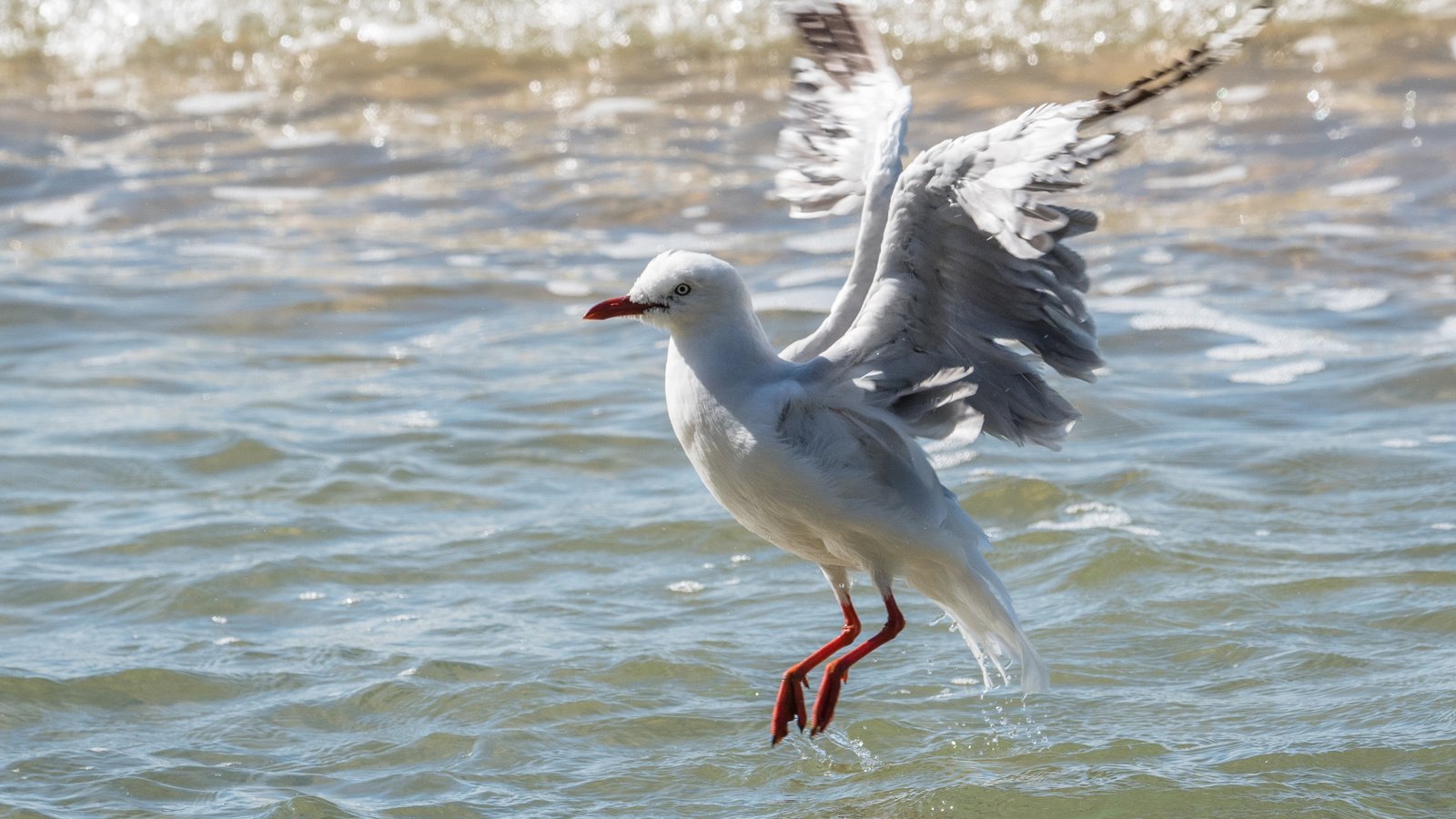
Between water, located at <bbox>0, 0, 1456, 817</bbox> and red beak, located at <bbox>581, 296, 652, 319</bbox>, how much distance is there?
1.37m

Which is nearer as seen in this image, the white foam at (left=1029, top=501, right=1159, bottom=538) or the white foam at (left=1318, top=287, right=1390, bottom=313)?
the white foam at (left=1029, top=501, right=1159, bottom=538)

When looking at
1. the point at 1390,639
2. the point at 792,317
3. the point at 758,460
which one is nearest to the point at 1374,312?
the point at 792,317

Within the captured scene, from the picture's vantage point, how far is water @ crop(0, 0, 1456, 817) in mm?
5320

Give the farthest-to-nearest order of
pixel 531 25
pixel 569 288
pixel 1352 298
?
pixel 531 25, pixel 569 288, pixel 1352 298

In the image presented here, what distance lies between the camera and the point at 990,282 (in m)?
4.76

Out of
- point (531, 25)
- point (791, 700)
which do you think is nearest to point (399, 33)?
point (531, 25)

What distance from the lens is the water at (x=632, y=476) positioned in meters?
5.32

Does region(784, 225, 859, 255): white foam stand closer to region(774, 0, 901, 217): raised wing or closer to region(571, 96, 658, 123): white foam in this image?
region(571, 96, 658, 123): white foam

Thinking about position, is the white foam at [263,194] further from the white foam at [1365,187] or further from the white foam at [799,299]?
the white foam at [1365,187]

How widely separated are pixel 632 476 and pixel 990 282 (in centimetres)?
328

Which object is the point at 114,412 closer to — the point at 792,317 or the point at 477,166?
the point at 792,317

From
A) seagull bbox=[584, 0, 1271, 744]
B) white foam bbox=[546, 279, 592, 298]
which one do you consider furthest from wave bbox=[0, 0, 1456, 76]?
seagull bbox=[584, 0, 1271, 744]

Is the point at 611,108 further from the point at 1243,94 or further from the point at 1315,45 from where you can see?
the point at 1315,45

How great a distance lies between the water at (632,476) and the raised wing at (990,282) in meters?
1.08
